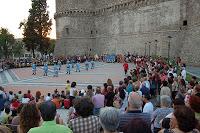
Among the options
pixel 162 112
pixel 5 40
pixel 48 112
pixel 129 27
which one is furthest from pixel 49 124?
pixel 5 40

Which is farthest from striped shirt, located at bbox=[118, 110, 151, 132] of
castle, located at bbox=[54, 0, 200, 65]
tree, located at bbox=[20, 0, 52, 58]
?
tree, located at bbox=[20, 0, 52, 58]

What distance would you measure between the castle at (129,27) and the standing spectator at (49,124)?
30.5 metres

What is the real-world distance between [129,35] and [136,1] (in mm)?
5567

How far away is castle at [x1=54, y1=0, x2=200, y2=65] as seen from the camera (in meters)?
40.2

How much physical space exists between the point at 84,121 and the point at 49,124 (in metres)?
0.85

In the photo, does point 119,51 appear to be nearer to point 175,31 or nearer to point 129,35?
point 129,35

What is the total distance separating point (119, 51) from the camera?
5966cm

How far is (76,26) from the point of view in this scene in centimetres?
6619

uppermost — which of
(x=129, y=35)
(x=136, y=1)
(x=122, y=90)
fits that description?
(x=136, y=1)

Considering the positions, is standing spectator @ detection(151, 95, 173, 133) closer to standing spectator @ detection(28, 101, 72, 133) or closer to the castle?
standing spectator @ detection(28, 101, 72, 133)

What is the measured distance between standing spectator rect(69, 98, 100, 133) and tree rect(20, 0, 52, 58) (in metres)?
62.1

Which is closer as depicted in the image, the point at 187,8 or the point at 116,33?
the point at 187,8

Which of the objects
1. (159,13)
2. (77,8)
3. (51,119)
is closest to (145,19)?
(159,13)

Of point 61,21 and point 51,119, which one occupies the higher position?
point 61,21
